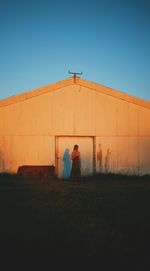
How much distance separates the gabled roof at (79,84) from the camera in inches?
632

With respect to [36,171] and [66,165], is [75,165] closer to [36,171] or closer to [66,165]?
[66,165]

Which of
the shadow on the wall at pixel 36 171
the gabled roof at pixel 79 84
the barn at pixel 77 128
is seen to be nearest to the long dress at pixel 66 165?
the barn at pixel 77 128

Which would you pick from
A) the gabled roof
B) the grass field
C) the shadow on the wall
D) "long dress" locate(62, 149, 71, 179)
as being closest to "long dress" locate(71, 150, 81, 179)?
the shadow on the wall

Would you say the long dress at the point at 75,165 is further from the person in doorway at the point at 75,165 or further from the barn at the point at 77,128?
the barn at the point at 77,128

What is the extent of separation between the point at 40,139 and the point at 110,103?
3914 millimetres

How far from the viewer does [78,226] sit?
640 cm

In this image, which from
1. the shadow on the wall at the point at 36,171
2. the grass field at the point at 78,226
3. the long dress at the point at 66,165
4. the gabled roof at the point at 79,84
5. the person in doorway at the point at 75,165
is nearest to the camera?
the grass field at the point at 78,226

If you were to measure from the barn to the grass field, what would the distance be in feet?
20.0

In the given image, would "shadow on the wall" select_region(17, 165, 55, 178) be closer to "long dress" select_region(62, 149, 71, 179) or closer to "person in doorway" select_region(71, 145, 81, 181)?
"person in doorway" select_region(71, 145, 81, 181)

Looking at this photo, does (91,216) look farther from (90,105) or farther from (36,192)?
(90,105)

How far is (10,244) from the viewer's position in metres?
5.38

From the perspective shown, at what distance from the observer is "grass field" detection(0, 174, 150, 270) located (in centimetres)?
514

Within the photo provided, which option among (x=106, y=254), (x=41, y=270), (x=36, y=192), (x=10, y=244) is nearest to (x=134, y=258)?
(x=106, y=254)

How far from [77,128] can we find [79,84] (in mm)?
2159
